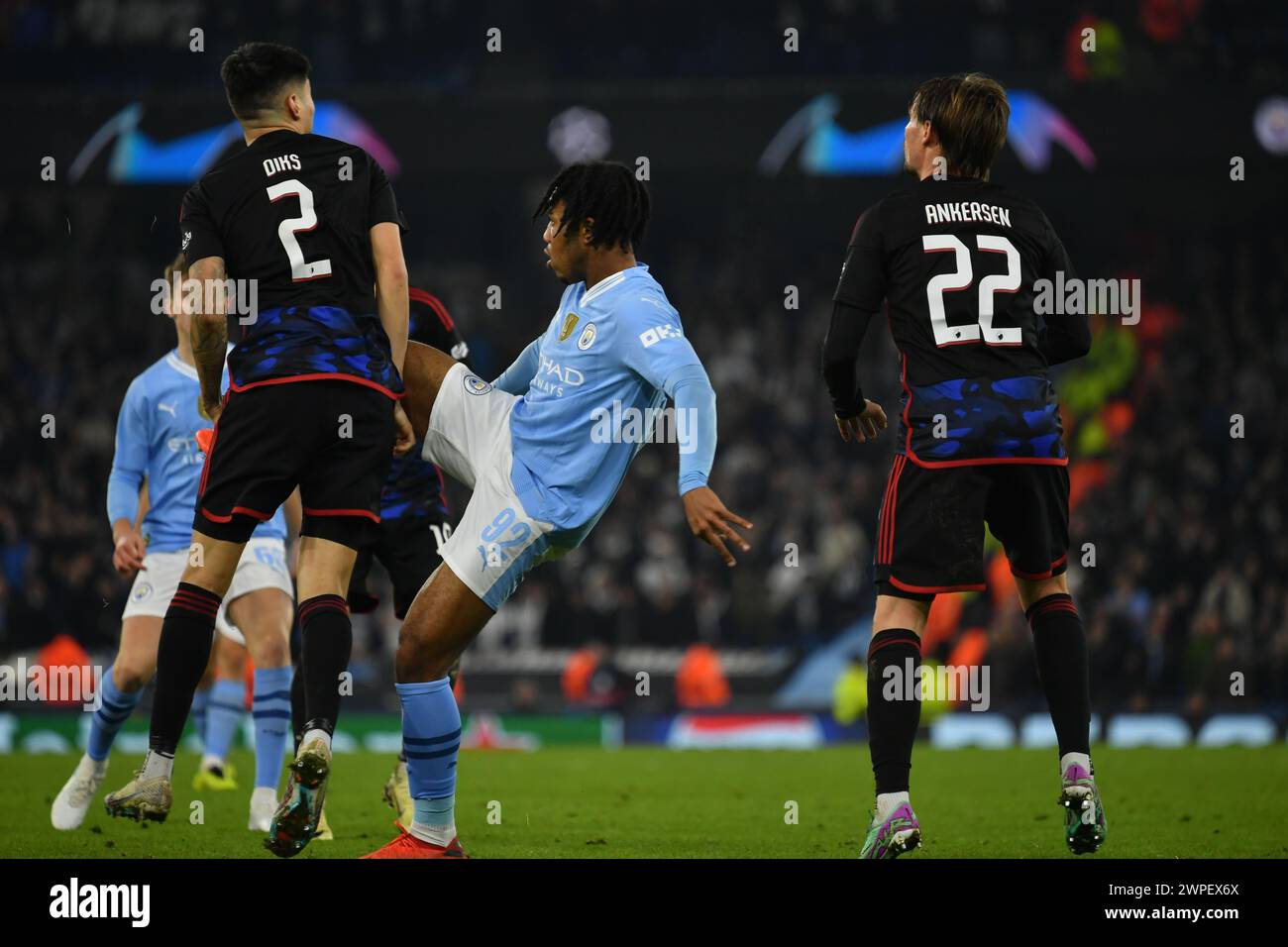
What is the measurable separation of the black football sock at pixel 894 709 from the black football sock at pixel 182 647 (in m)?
2.11

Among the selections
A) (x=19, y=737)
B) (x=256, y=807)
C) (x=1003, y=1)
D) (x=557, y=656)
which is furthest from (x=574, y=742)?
(x=1003, y=1)

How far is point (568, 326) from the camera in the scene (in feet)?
17.0

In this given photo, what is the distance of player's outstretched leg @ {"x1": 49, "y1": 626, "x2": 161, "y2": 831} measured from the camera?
6.50 meters

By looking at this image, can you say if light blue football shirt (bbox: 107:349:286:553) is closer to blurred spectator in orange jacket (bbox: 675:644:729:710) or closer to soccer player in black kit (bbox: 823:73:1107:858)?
soccer player in black kit (bbox: 823:73:1107:858)

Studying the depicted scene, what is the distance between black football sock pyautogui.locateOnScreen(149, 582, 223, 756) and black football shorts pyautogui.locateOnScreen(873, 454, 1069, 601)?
2.15 m

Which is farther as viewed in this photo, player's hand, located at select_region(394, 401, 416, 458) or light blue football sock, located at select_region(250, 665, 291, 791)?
light blue football sock, located at select_region(250, 665, 291, 791)

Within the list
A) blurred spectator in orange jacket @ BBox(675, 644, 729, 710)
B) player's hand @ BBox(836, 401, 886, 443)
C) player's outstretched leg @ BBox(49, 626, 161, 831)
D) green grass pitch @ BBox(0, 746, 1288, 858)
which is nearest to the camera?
player's hand @ BBox(836, 401, 886, 443)

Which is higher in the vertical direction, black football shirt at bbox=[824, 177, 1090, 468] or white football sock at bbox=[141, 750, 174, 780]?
black football shirt at bbox=[824, 177, 1090, 468]

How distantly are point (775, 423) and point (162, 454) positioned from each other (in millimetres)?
13027

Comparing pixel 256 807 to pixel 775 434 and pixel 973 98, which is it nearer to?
pixel 973 98

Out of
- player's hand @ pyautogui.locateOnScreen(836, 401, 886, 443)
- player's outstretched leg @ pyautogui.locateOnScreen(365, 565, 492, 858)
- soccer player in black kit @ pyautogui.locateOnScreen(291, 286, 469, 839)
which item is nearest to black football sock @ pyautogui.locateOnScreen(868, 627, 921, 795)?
player's hand @ pyautogui.locateOnScreen(836, 401, 886, 443)

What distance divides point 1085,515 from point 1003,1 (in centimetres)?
711

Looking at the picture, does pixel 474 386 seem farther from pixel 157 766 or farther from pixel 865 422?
pixel 157 766

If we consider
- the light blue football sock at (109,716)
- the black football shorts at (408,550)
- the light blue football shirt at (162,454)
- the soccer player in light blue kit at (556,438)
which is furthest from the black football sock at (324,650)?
the light blue football shirt at (162,454)
